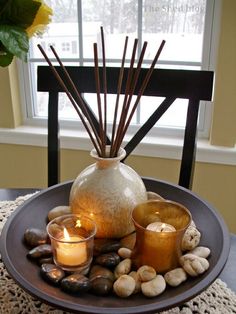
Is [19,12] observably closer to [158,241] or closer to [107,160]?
[107,160]

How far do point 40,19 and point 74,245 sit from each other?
365 mm

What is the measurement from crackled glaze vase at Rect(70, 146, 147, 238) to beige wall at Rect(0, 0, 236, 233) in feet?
2.89

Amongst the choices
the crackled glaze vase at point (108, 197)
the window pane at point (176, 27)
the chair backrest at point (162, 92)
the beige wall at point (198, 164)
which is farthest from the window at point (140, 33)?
the crackled glaze vase at point (108, 197)

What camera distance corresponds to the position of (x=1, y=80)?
174 centimetres

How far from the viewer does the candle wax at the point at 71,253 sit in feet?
2.11

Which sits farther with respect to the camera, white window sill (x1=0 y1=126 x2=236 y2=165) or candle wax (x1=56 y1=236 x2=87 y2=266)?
white window sill (x1=0 y1=126 x2=236 y2=165)

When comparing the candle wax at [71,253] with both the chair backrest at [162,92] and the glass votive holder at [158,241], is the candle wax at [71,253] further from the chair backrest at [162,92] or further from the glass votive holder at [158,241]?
the chair backrest at [162,92]

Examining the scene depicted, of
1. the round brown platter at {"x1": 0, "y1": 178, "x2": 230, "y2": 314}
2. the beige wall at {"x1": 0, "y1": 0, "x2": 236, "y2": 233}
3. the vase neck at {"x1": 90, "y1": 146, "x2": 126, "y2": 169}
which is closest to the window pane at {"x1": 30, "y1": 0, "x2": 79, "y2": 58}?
the beige wall at {"x1": 0, "y1": 0, "x2": 236, "y2": 233}

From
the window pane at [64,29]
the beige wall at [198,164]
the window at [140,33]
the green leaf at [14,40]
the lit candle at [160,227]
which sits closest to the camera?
the green leaf at [14,40]

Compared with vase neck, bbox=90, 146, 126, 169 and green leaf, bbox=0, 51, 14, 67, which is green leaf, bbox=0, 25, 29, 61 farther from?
vase neck, bbox=90, 146, 126, 169

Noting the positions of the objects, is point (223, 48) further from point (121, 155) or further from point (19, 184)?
point (19, 184)

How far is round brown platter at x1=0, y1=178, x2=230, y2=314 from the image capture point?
57 centimetres

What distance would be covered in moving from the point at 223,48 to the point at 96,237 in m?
1.00

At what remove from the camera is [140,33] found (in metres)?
1.63
